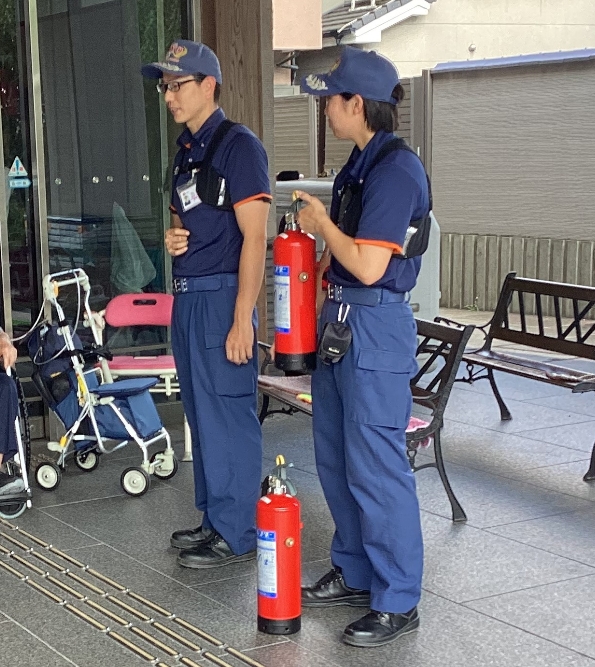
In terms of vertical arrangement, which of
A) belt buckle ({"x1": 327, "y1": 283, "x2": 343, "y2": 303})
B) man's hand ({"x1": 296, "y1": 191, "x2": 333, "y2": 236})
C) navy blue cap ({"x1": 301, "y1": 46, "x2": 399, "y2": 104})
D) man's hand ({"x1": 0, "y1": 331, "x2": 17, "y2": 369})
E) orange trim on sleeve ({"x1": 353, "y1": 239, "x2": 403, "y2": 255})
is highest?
navy blue cap ({"x1": 301, "y1": 46, "x2": 399, "y2": 104})

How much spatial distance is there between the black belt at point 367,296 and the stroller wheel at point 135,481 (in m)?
2.18

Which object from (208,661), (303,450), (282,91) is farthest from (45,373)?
(282,91)

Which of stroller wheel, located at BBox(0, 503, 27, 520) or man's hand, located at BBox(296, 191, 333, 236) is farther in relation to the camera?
stroller wheel, located at BBox(0, 503, 27, 520)

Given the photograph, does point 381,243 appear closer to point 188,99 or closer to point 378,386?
point 378,386

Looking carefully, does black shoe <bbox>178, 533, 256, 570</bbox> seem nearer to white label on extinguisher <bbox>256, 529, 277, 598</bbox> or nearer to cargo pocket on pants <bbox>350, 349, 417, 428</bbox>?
white label on extinguisher <bbox>256, 529, 277, 598</bbox>

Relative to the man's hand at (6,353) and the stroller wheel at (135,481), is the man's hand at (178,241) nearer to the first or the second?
the man's hand at (6,353)

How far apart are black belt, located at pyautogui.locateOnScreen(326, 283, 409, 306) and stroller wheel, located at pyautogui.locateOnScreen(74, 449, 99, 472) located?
277 cm

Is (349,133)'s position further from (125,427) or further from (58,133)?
(58,133)

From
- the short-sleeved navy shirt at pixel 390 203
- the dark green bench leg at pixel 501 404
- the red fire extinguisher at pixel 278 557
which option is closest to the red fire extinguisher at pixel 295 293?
the short-sleeved navy shirt at pixel 390 203

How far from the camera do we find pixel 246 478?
4.72 metres

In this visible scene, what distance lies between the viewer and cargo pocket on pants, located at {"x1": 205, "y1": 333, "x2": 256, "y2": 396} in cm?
459

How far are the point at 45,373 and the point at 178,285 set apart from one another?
1624mm

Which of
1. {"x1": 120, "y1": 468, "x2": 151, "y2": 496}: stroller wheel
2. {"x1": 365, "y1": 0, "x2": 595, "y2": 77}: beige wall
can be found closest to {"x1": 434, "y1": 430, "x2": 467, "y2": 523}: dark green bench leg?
{"x1": 120, "y1": 468, "x2": 151, "y2": 496}: stroller wheel

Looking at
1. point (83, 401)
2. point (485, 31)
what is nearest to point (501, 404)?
point (83, 401)
